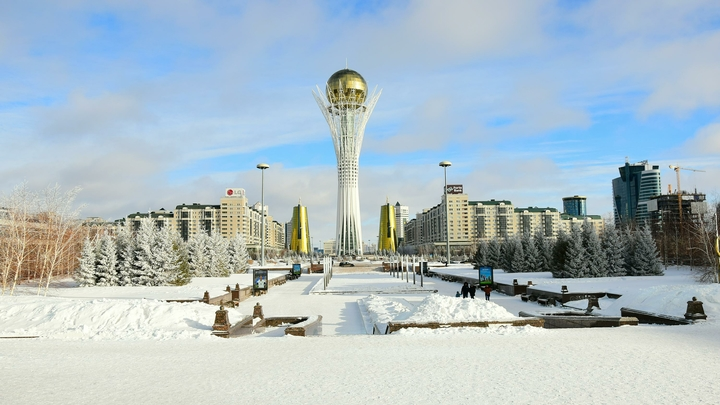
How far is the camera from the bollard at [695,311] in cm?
1383

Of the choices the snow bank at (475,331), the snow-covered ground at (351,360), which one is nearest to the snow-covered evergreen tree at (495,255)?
the snow-covered ground at (351,360)

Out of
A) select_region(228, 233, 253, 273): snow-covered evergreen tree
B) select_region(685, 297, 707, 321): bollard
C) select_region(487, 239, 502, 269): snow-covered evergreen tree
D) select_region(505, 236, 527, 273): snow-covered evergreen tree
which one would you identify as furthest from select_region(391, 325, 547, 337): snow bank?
select_region(228, 233, 253, 273): snow-covered evergreen tree

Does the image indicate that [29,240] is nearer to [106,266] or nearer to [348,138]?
[106,266]

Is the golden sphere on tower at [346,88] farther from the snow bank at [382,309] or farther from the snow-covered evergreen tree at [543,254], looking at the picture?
the snow bank at [382,309]

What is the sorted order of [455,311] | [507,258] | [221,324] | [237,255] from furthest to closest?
1. [237,255]
2. [507,258]
3. [455,311]
4. [221,324]

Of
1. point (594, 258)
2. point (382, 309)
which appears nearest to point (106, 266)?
point (382, 309)

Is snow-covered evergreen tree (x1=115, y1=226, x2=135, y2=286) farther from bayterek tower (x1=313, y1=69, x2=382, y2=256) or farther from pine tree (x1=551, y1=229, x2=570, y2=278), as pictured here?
bayterek tower (x1=313, y1=69, x2=382, y2=256)

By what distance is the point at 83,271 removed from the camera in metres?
30.4

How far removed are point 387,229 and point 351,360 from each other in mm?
108579

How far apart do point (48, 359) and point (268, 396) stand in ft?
18.1

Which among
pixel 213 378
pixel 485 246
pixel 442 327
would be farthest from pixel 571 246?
pixel 213 378

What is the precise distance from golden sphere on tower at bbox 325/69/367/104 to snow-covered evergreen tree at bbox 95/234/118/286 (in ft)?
236

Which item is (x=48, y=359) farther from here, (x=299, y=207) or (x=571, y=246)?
(x=299, y=207)

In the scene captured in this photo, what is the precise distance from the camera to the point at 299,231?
115 meters
